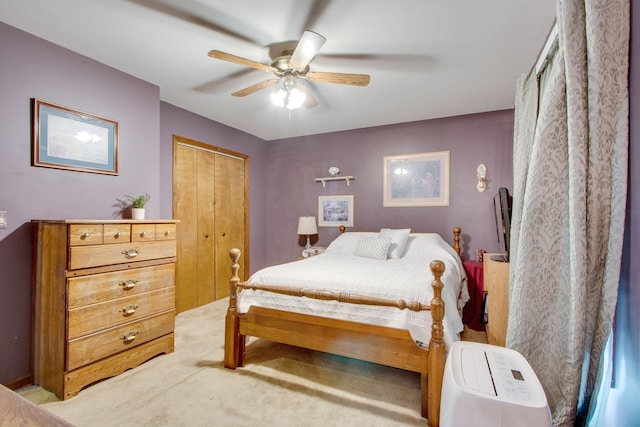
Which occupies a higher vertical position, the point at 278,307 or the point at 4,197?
the point at 4,197

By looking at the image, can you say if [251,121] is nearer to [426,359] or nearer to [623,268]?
[426,359]

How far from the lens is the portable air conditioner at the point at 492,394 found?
0.93 m

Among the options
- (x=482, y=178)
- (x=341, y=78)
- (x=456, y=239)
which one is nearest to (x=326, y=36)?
(x=341, y=78)

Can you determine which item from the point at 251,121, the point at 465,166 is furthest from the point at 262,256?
the point at 465,166

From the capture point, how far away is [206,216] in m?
3.79

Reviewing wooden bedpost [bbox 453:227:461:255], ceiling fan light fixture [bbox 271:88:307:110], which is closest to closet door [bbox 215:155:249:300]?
ceiling fan light fixture [bbox 271:88:307:110]

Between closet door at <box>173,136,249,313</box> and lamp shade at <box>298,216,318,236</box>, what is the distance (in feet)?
2.90

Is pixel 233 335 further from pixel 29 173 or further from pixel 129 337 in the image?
pixel 29 173

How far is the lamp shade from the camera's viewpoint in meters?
4.26

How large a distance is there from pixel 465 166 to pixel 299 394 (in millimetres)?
3236

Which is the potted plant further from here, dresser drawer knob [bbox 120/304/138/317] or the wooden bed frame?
the wooden bed frame

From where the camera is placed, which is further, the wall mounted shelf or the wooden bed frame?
the wall mounted shelf

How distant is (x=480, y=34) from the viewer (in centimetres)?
205

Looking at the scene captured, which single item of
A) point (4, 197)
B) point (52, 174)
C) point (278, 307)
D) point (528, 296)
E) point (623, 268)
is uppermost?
point (52, 174)
